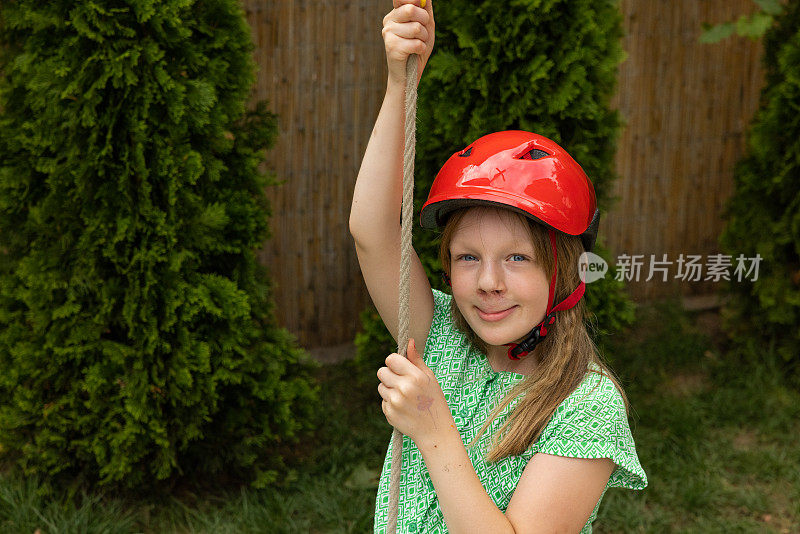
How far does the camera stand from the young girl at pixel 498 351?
186cm

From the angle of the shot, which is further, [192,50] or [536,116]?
[536,116]

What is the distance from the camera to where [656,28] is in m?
6.30

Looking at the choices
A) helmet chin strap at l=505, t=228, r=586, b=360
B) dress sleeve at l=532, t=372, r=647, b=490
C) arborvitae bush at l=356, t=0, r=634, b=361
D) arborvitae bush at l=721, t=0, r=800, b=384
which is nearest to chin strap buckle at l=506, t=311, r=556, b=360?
helmet chin strap at l=505, t=228, r=586, b=360

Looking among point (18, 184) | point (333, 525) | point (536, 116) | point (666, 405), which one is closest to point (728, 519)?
point (666, 405)

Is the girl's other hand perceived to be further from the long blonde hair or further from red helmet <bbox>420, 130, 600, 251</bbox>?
the long blonde hair

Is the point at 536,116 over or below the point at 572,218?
over

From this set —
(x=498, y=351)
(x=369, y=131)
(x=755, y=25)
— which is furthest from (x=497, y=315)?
(x=369, y=131)

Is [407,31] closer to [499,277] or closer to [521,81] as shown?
[499,277]

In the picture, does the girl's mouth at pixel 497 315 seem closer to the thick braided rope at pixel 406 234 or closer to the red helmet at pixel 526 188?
the red helmet at pixel 526 188

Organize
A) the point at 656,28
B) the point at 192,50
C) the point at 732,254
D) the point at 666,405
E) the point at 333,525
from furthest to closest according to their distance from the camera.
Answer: the point at 656,28
the point at 732,254
the point at 666,405
the point at 333,525
the point at 192,50

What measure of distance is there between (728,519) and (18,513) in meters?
3.42

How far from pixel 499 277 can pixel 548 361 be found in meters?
0.27

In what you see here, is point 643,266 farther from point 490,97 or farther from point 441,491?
point 441,491

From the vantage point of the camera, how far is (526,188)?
204 cm
